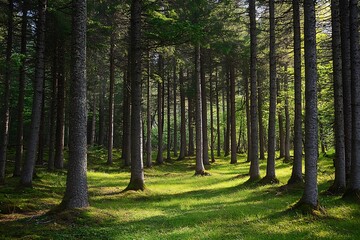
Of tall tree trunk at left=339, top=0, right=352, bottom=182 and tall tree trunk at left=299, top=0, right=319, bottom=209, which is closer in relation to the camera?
tall tree trunk at left=299, top=0, right=319, bottom=209

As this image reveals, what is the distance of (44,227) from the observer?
28.5 ft

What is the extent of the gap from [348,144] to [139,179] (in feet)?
29.7

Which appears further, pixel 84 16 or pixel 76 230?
pixel 84 16

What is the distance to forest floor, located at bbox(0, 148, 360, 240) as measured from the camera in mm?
8312

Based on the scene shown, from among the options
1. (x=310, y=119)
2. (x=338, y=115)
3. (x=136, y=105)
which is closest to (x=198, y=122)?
(x=136, y=105)

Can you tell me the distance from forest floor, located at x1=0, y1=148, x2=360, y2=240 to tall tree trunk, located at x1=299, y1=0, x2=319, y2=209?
68cm

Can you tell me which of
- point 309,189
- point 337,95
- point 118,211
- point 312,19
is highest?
point 312,19

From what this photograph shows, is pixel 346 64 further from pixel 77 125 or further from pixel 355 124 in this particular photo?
pixel 77 125

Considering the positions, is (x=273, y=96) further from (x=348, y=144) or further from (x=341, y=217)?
(x=341, y=217)

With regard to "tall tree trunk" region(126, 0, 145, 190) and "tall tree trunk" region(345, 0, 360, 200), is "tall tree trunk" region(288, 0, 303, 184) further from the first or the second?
"tall tree trunk" region(126, 0, 145, 190)

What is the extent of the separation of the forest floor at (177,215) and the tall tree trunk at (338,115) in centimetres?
89

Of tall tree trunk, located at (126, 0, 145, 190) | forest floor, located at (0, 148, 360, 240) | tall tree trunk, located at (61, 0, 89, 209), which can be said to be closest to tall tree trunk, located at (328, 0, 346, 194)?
forest floor, located at (0, 148, 360, 240)

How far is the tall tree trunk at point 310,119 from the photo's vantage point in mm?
9906

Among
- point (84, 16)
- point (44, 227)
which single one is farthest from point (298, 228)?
point (84, 16)
